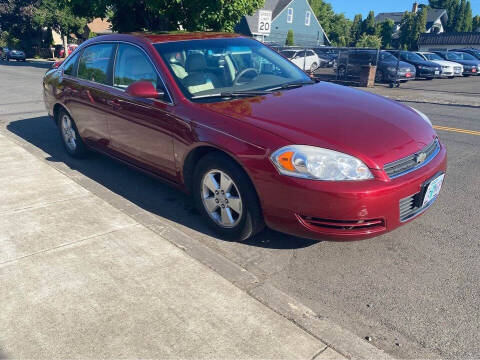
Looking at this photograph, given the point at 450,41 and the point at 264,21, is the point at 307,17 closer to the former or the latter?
the point at 450,41

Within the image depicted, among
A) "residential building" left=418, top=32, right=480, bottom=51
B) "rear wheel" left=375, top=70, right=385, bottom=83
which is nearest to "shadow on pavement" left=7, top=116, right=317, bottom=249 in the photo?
"rear wheel" left=375, top=70, right=385, bottom=83

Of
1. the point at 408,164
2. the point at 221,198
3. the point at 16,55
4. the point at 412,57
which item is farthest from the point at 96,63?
the point at 16,55

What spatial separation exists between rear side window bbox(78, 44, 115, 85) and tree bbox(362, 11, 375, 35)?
66764 mm

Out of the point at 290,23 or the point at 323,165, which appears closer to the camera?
the point at 323,165

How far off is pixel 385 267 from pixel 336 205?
743mm

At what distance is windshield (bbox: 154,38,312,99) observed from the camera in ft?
12.5

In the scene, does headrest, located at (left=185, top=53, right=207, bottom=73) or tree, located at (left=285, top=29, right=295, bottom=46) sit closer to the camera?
headrest, located at (left=185, top=53, right=207, bottom=73)

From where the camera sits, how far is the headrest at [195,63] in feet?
12.9

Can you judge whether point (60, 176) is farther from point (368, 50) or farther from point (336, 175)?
point (368, 50)

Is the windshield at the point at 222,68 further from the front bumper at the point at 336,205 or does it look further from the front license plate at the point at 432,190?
the front license plate at the point at 432,190

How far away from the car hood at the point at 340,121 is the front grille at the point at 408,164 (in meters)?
0.04

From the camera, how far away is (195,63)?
3.96m

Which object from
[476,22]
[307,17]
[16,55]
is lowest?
[16,55]

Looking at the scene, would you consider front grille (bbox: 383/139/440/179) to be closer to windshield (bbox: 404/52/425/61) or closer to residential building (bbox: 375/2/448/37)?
windshield (bbox: 404/52/425/61)
